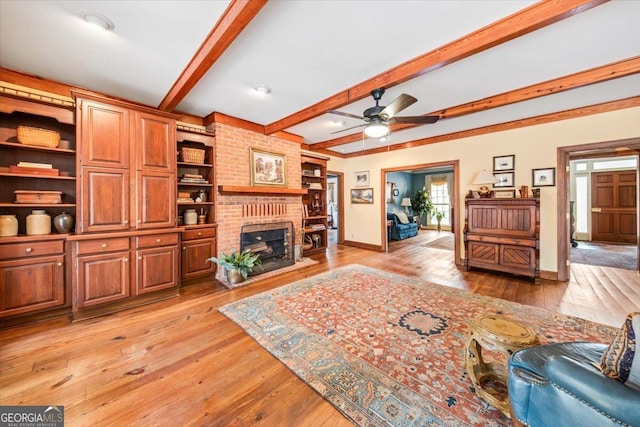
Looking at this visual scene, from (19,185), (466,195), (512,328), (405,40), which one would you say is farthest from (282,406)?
(466,195)

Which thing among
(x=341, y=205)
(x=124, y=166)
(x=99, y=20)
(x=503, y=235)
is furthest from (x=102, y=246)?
(x=503, y=235)

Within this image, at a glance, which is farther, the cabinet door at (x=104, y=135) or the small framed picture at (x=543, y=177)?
the small framed picture at (x=543, y=177)

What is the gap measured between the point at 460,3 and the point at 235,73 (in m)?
2.17

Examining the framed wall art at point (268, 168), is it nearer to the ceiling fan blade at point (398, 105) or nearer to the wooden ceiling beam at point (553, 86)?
the ceiling fan blade at point (398, 105)

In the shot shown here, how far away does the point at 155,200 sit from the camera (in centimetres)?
308

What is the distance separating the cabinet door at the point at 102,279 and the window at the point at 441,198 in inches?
407

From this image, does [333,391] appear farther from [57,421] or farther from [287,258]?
[287,258]

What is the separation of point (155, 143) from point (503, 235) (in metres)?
5.54

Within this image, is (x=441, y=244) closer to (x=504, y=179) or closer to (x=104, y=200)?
(x=504, y=179)

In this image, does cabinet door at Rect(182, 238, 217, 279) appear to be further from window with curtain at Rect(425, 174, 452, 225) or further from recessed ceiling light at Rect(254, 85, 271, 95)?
window with curtain at Rect(425, 174, 452, 225)

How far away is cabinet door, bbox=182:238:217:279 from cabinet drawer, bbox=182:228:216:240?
62mm

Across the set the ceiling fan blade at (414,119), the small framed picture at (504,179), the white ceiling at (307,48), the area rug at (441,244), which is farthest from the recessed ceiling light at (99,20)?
the area rug at (441,244)

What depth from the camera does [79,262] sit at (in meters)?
→ 2.54

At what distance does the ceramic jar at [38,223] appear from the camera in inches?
97.8
